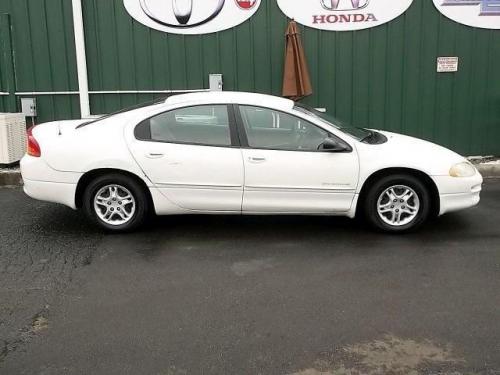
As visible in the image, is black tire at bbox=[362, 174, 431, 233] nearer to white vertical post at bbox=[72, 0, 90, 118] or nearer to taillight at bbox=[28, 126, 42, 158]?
taillight at bbox=[28, 126, 42, 158]

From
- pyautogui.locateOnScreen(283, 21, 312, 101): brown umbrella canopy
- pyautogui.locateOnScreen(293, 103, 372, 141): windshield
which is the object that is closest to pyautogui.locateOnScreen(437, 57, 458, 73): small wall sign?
pyautogui.locateOnScreen(283, 21, 312, 101): brown umbrella canopy

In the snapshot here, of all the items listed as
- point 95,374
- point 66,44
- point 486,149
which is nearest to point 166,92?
point 66,44

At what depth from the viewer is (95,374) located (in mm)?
3324

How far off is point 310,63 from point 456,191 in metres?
4.37

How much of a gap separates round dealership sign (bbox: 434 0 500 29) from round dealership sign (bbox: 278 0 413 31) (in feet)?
2.05

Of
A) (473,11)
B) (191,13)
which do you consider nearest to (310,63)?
(191,13)

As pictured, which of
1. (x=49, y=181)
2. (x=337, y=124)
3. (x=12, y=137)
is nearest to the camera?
(x=49, y=181)

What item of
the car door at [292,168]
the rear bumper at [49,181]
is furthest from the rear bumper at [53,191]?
the car door at [292,168]

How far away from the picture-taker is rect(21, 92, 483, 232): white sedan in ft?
19.0

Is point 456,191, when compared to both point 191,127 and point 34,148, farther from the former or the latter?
point 34,148

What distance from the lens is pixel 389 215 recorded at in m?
6.01

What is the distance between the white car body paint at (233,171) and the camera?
5789mm

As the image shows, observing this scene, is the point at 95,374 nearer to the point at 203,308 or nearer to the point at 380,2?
the point at 203,308

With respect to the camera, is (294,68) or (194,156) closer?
(194,156)
